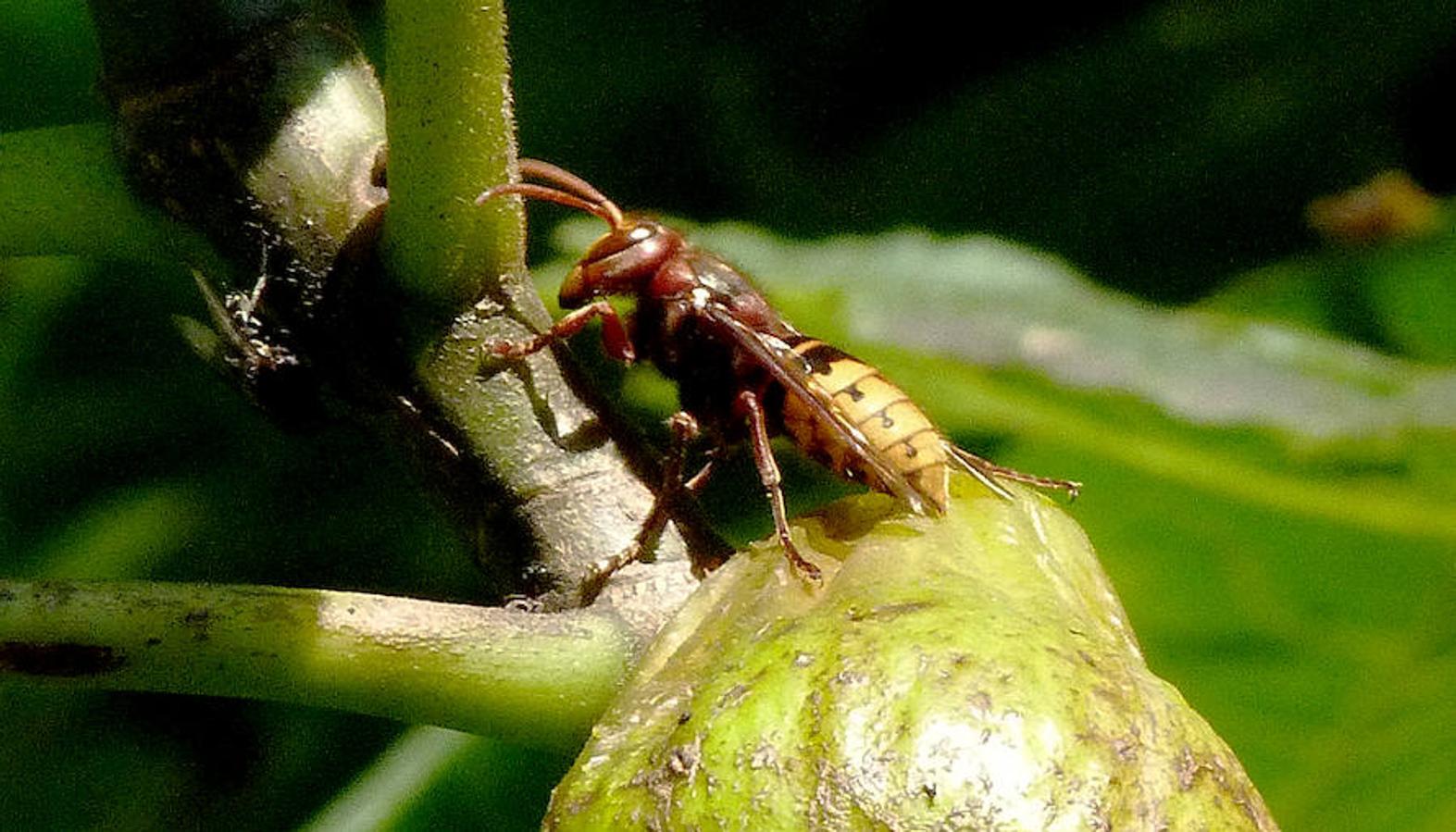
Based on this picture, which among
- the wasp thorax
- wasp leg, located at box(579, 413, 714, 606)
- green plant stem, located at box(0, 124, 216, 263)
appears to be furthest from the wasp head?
green plant stem, located at box(0, 124, 216, 263)

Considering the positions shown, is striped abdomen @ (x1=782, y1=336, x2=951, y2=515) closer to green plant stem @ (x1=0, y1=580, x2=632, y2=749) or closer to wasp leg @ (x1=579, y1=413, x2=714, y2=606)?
wasp leg @ (x1=579, y1=413, x2=714, y2=606)

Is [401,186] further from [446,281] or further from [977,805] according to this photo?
[977,805]

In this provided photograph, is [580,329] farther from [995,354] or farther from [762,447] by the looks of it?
[995,354]

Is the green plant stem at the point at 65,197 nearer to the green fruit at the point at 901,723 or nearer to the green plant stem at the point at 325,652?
the green plant stem at the point at 325,652

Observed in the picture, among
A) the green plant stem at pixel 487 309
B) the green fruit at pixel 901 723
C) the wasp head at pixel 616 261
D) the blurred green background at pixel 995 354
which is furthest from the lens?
the wasp head at pixel 616 261

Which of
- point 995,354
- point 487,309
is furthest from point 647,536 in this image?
point 995,354

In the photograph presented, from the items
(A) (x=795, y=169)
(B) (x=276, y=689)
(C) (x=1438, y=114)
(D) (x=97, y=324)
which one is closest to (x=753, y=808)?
(B) (x=276, y=689)

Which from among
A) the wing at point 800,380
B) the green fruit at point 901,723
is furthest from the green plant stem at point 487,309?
the wing at point 800,380
